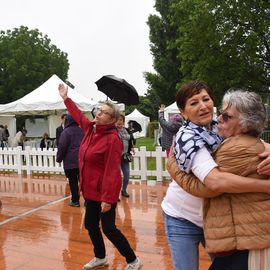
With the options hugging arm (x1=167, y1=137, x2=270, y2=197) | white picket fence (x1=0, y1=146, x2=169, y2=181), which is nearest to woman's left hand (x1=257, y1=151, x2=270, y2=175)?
hugging arm (x1=167, y1=137, x2=270, y2=197)

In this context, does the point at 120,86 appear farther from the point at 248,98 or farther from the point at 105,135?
the point at 248,98

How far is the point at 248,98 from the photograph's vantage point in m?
1.76

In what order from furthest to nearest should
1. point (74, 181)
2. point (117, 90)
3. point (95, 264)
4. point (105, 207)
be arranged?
point (117, 90), point (74, 181), point (95, 264), point (105, 207)

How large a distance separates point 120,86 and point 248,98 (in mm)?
5063

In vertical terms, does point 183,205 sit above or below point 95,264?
above

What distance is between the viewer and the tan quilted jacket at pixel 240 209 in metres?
1.65

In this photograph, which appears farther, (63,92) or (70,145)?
(70,145)

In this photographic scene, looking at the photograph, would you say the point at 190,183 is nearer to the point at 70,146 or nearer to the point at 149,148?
the point at 70,146

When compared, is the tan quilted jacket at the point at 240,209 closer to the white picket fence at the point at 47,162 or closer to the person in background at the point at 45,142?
the white picket fence at the point at 47,162

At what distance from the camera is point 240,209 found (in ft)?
5.51

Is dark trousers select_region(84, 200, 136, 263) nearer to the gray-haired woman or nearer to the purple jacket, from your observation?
the gray-haired woman

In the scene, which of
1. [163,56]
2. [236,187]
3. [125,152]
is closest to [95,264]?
Result: [236,187]

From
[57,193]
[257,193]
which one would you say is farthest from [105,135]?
[57,193]

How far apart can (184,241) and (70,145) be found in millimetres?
4677
